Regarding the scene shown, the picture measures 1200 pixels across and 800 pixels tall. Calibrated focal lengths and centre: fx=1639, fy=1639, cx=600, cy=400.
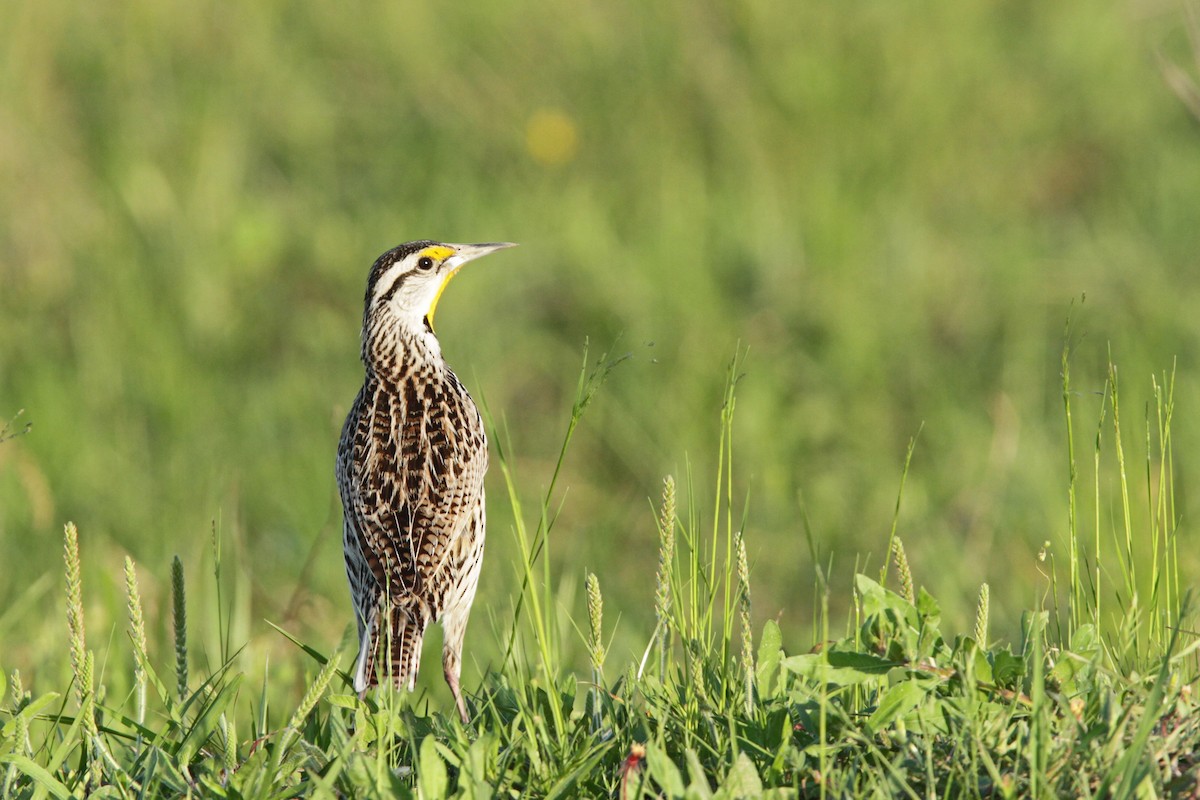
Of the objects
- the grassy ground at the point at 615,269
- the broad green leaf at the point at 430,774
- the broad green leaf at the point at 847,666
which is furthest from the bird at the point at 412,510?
the grassy ground at the point at 615,269

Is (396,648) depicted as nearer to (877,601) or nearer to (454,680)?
(454,680)

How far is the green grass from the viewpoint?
10.7ft

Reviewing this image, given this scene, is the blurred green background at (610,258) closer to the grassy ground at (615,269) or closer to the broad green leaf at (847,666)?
the grassy ground at (615,269)

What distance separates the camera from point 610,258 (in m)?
9.35

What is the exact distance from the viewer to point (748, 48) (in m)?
10.4

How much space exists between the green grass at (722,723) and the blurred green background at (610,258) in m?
3.21

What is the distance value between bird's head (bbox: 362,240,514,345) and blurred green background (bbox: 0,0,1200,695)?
2.21 m

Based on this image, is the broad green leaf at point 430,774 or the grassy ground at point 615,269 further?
the grassy ground at point 615,269

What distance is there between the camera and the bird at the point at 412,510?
443cm

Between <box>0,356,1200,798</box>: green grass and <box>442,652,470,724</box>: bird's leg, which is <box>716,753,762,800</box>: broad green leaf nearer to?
<box>0,356,1200,798</box>: green grass

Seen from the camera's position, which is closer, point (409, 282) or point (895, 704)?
point (895, 704)

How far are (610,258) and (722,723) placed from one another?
5958 millimetres

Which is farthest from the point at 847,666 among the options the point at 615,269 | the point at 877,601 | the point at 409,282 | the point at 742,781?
the point at 615,269

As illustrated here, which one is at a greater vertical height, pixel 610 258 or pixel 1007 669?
pixel 610 258
